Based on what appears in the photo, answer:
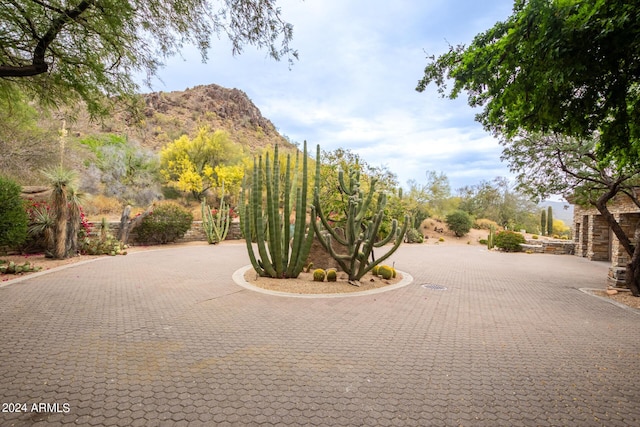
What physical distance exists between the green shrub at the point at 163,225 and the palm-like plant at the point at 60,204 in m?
4.85

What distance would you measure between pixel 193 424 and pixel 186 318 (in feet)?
8.87

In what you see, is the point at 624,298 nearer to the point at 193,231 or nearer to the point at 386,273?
the point at 386,273

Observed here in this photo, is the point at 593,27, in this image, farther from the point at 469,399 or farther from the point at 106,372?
the point at 106,372

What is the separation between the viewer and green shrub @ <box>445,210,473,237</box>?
2789 centimetres

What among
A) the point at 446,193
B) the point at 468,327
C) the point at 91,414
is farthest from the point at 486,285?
the point at 446,193

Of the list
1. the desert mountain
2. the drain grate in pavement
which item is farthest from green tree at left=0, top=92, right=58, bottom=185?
the desert mountain

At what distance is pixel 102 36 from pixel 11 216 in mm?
7670

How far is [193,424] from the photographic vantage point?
2.33m

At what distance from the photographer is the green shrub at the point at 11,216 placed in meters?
8.81

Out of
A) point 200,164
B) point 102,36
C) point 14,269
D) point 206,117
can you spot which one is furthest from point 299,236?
point 206,117

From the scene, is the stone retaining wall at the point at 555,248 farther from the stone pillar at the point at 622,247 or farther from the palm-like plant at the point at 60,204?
the palm-like plant at the point at 60,204

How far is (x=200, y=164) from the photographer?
26.7m

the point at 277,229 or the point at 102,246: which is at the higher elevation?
the point at 277,229

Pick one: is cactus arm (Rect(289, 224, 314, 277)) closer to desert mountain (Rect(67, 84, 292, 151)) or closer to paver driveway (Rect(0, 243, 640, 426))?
paver driveway (Rect(0, 243, 640, 426))
